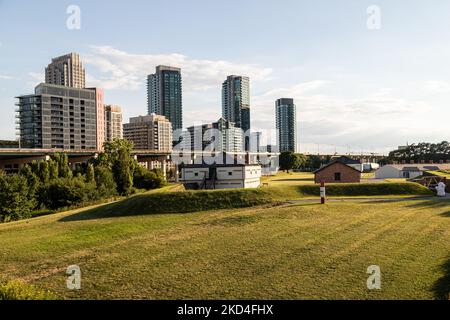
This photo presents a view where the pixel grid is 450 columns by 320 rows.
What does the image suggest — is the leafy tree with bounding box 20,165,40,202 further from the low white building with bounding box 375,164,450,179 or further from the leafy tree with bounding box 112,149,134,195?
the low white building with bounding box 375,164,450,179

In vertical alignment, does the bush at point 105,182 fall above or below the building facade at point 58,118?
below

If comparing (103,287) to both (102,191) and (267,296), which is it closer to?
(267,296)

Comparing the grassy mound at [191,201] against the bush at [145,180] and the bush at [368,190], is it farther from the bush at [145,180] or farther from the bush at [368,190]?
the bush at [145,180]

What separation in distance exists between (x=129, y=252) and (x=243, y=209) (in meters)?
14.6

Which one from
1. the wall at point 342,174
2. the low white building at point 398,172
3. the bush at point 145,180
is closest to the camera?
the wall at point 342,174

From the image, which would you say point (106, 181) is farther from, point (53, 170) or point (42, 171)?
point (42, 171)

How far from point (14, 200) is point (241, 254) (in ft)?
107

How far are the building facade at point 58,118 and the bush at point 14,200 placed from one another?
390 feet

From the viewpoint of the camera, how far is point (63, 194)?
44.6 meters

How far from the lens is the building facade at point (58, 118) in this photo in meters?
152

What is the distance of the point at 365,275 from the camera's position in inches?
597

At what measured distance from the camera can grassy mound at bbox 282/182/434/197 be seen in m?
40.8

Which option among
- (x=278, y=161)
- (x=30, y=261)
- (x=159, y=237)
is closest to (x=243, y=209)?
(x=159, y=237)

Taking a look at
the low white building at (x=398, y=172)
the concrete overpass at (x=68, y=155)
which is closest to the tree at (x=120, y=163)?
the concrete overpass at (x=68, y=155)
